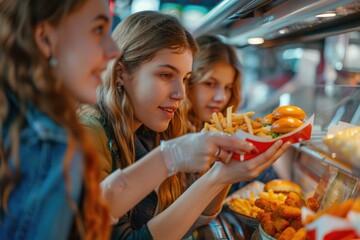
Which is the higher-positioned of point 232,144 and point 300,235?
point 232,144

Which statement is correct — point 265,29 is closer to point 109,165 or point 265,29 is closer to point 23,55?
point 109,165

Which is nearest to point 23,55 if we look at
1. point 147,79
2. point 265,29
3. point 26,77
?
point 26,77

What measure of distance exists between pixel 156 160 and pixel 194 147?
12cm

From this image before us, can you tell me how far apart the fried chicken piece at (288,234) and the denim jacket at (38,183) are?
2.77ft

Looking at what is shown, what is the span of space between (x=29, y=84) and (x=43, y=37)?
129 mm

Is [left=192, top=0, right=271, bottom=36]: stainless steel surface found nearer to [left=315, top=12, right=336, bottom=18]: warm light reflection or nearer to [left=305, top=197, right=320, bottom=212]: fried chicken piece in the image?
[left=315, top=12, right=336, bottom=18]: warm light reflection

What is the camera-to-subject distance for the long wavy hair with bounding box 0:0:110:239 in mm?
1020

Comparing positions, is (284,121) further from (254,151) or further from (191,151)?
(191,151)

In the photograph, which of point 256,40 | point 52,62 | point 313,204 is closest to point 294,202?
point 313,204

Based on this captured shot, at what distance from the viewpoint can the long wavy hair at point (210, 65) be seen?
2768 mm

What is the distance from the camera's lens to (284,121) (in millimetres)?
1609

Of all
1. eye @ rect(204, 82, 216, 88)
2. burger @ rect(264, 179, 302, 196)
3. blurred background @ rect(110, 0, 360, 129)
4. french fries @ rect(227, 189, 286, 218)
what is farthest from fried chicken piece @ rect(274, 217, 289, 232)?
eye @ rect(204, 82, 216, 88)

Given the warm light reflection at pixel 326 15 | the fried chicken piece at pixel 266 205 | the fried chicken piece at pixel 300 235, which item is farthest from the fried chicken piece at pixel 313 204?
the warm light reflection at pixel 326 15

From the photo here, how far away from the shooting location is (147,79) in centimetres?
188
